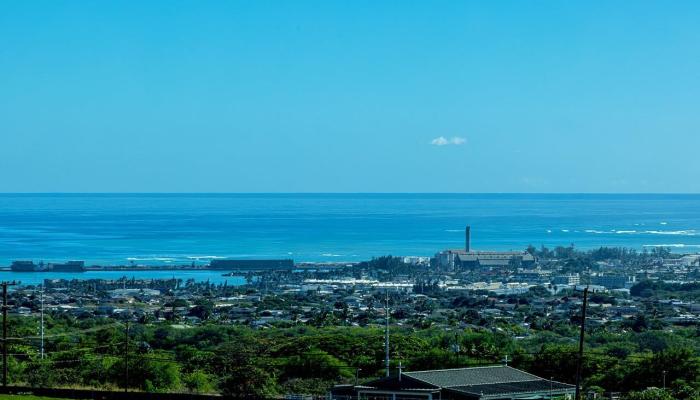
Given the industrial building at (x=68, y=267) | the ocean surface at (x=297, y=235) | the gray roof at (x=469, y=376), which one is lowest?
the industrial building at (x=68, y=267)

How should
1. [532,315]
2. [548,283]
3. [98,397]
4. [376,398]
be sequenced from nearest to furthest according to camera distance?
[376,398] → [98,397] → [532,315] → [548,283]

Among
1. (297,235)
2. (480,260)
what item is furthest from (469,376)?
(297,235)

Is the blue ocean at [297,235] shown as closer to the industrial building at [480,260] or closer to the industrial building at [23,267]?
the industrial building at [23,267]

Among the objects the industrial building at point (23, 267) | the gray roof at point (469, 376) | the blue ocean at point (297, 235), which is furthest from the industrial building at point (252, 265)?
the gray roof at point (469, 376)

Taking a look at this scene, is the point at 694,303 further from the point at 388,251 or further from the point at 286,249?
the point at 286,249

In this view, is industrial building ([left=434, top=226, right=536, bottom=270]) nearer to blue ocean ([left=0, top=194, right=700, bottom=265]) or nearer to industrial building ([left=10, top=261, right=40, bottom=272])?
blue ocean ([left=0, top=194, right=700, bottom=265])

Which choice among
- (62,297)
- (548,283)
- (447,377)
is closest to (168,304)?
(62,297)
